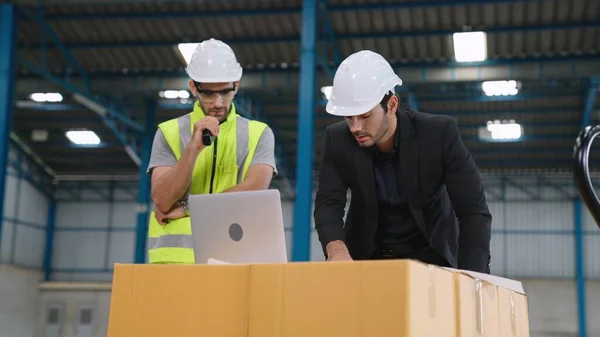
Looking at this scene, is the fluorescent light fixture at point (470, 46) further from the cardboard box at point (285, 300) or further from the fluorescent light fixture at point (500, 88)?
the cardboard box at point (285, 300)

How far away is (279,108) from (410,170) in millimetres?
18536

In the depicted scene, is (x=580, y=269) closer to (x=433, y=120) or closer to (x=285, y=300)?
(x=433, y=120)

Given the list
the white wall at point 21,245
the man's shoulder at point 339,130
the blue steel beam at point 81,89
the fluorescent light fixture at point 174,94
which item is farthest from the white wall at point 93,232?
the man's shoulder at point 339,130

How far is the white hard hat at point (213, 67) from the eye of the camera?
12.5ft

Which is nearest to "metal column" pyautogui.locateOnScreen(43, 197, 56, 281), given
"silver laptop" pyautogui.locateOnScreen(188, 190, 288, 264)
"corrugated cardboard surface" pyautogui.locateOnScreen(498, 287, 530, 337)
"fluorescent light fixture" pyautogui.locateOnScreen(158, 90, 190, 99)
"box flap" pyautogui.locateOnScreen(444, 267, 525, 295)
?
"fluorescent light fixture" pyautogui.locateOnScreen(158, 90, 190, 99)

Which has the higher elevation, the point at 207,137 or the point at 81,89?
the point at 81,89

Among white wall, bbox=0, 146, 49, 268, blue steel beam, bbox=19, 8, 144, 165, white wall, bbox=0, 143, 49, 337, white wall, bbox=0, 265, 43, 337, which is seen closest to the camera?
blue steel beam, bbox=19, 8, 144, 165

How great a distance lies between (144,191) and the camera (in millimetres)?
20438

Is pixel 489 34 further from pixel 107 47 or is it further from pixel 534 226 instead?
pixel 534 226

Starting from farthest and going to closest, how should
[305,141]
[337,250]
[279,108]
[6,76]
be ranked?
1. [279,108]
2. [6,76]
3. [305,141]
4. [337,250]

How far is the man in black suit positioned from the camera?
344cm

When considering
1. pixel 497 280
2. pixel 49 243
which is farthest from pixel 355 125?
pixel 49 243

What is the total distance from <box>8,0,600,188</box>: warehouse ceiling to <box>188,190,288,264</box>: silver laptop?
42.8 ft

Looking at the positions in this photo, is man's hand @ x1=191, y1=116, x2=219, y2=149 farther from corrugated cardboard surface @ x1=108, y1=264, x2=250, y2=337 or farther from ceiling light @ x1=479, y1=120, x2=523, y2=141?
ceiling light @ x1=479, y1=120, x2=523, y2=141
